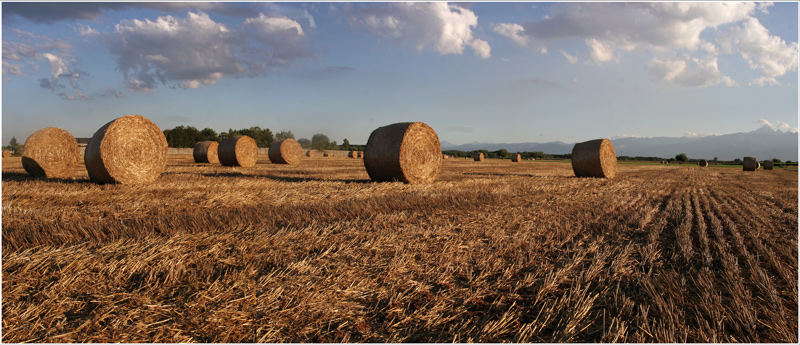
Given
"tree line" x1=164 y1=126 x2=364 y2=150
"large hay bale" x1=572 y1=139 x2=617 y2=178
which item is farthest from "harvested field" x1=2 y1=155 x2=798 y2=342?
"tree line" x1=164 y1=126 x2=364 y2=150

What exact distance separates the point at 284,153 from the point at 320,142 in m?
102

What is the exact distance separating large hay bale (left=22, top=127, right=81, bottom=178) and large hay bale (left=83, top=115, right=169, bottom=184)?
3.14 meters

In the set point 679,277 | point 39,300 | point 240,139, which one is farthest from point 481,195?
point 240,139

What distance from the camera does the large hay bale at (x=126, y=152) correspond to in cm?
1020

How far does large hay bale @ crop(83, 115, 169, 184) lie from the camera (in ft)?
33.4

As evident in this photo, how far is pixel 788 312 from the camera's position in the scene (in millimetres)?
2682

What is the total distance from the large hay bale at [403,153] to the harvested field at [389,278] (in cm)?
585

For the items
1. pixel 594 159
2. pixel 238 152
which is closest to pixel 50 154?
pixel 238 152

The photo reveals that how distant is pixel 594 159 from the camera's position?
57.1 feet

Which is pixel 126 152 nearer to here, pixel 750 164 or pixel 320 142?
pixel 750 164

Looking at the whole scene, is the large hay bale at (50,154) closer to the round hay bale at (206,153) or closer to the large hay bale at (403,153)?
the large hay bale at (403,153)

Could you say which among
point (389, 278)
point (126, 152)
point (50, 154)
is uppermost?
point (126, 152)

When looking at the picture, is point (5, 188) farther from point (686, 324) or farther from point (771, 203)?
point (771, 203)

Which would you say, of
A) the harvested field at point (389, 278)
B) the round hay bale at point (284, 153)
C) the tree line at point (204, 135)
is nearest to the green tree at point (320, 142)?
the tree line at point (204, 135)
